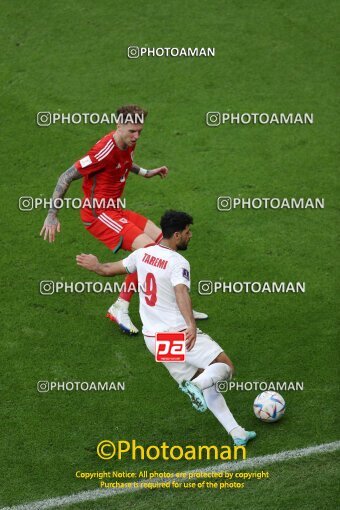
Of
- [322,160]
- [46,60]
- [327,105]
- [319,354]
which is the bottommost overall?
[319,354]

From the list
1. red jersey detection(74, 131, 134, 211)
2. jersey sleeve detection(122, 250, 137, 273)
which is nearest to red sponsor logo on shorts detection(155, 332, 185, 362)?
jersey sleeve detection(122, 250, 137, 273)

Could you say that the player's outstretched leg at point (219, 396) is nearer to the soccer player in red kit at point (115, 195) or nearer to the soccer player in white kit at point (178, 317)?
the soccer player in white kit at point (178, 317)

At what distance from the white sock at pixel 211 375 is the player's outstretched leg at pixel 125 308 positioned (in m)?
1.81

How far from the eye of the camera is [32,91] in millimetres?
13375

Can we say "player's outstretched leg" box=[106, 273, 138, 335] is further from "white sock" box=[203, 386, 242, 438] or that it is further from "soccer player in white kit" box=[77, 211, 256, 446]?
"white sock" box=[203, 386, 242, 438]

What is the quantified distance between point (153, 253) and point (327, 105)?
5924 mm

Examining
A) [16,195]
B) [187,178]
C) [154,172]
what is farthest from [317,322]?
[16,195]

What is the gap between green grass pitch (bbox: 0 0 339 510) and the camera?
322 inches

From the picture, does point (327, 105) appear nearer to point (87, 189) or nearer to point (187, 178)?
point (187, 178)

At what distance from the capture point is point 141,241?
30.6ft

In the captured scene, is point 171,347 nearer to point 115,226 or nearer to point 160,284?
point 160,284

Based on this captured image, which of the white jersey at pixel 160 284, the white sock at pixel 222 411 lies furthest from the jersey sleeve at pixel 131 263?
the white sock at pixel 222 411

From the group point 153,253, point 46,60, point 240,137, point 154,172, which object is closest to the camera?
point 153,253

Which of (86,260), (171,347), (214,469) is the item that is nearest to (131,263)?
(86,260)
